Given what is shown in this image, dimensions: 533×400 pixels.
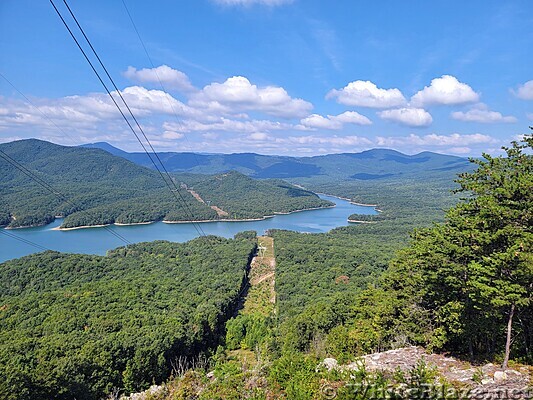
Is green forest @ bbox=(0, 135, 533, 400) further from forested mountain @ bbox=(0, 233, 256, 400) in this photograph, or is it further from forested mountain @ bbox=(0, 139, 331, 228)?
forested mountain @ bbox=(0, 139, 331, 228)

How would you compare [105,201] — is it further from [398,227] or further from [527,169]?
[527,169]

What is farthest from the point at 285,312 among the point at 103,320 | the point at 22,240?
the point at 22,240

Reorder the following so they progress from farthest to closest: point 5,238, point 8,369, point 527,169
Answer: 1. point 5,238
2. point 8,369
3. point 527,169

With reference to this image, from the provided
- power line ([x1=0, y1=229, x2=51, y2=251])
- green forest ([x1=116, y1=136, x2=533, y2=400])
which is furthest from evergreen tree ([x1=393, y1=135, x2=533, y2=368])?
power line ([x1=0, y1=229, x2=51, y2=251])

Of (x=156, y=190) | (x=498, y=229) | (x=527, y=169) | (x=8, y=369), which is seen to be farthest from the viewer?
(x=156, y=190)

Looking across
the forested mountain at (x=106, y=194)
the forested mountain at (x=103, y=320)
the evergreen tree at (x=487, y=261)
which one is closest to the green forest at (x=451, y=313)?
the evergreen tree at (x=487, y=261)

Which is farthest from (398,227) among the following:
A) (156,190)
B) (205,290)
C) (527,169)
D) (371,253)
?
(156,190)
